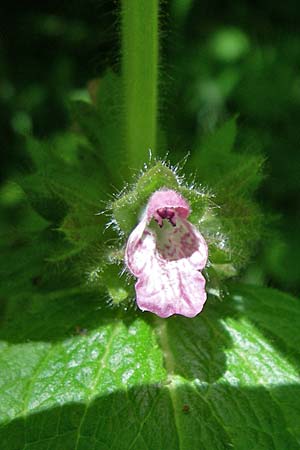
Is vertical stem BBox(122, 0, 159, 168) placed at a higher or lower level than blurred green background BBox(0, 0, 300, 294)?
lower

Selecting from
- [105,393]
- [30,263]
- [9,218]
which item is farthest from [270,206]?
[105,393]

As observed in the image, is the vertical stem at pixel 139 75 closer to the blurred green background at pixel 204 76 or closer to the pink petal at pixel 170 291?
the pink petal at pixel 170 291

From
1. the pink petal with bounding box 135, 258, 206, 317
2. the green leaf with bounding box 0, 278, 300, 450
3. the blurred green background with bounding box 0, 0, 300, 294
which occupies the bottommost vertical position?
the green leaf with bounding box 0, 278, 300, 450

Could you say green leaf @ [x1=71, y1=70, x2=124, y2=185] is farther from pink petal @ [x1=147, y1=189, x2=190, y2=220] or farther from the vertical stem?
pink petal @ [x1=147, y1=189, x2=190, y2=220]

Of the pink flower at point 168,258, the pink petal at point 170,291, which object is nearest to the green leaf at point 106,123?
the pink flower at point 168,258

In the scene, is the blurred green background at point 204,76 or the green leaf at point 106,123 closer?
the green leaf at point 106,123

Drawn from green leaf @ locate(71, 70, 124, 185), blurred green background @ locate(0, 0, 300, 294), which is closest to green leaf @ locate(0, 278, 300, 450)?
green leaf @ locate(71, 70, 124, 185)
